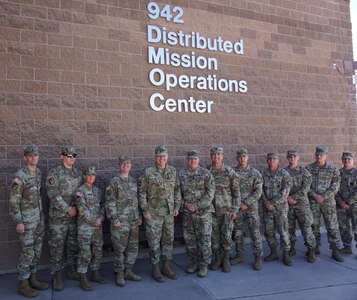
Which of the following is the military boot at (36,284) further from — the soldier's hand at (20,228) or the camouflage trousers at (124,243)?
the camouflage trousers at (124,243)

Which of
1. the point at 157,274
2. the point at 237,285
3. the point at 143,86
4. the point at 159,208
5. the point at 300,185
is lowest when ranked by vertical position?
the point at 237,285

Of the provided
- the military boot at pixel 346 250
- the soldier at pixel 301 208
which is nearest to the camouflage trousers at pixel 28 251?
the soldier at pixel 301 208

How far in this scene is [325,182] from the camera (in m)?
6.43

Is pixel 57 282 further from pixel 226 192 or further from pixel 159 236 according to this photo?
pixel 226 192

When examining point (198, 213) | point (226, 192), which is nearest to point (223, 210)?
point (226, 192)

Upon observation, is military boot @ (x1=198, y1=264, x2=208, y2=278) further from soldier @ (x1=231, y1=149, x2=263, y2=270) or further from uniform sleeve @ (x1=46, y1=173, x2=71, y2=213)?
uniform sleeve @ (x1=46, y1=173, x2=71, y2=213)

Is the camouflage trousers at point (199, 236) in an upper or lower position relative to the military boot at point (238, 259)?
upper

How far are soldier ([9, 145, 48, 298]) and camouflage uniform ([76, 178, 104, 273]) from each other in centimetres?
54

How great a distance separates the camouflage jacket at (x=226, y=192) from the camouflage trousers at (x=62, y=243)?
2156mm

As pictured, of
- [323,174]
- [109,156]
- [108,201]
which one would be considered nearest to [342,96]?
[323,174]

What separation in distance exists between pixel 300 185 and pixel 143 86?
3.22 m

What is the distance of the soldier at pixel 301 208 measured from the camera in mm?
6011

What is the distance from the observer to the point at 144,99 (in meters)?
6.46

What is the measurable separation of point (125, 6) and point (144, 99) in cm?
167
